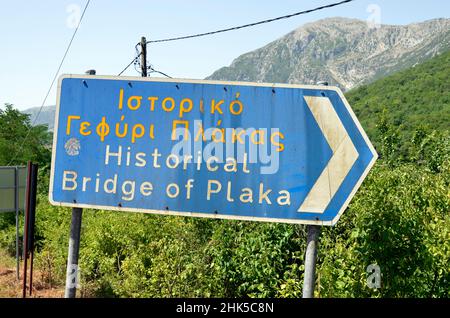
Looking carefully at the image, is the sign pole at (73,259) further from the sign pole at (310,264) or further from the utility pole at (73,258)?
the sign pole at (310,264)

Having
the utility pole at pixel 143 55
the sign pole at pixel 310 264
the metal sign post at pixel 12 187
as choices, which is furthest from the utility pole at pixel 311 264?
the utility pole at pixel 143 55

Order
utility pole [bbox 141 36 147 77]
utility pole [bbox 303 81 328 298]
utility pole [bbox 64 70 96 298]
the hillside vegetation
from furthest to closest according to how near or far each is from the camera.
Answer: the hillside vegetation < utility pole [bbox 141 36 147 77] < utility pole [bbox 64 70 96 298] < utility pole [bbox 303 81 328 298]

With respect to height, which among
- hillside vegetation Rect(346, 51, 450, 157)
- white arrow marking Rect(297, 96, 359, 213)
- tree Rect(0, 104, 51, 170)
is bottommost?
white arrow marking Rect(297, 96, 359, 213)

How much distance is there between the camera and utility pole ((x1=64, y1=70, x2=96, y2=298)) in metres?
3.11

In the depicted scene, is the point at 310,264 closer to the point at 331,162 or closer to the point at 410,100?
the point at 331,162

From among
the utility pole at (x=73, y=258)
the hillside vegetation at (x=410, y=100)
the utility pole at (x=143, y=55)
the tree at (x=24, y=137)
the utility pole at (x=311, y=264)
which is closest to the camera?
the utility pole at (x=311, y=264)

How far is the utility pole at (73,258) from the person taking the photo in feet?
10.2

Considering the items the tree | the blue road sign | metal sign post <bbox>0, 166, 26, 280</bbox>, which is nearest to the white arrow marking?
the blue road sign

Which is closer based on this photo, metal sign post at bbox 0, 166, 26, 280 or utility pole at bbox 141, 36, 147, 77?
metal sign post at bbox 0, 166, 26, 280

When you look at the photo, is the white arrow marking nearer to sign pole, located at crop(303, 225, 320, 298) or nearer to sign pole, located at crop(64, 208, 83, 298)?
sign pole, located at crop(303, 225, 320, 298)

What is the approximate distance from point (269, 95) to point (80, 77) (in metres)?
1.42

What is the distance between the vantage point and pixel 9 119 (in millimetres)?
32000

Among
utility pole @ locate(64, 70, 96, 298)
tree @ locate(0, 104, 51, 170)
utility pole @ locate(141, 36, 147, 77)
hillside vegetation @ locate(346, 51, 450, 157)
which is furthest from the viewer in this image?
hillside vegetation @ locate(346, 51, 450, 157)

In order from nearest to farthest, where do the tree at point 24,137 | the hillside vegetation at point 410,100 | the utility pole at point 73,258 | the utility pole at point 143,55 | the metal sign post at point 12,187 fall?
the utility pole at point 73,258 → the metal sign post at point 12,187 → the utility pole at point 143,55 → the tree at point 24,137 → the hillside vegetation at point 410,100
